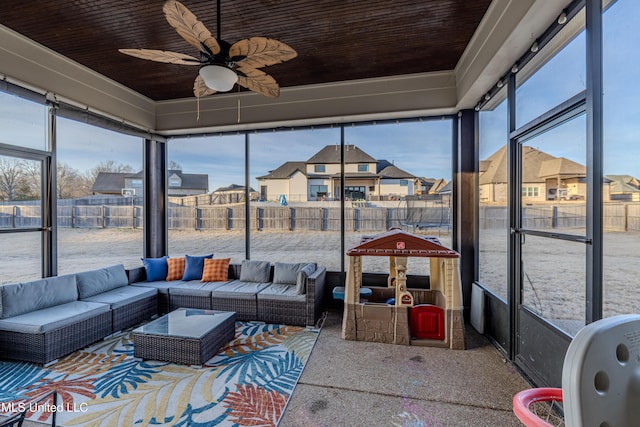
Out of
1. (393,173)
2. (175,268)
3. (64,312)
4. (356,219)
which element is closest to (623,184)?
(393,173)

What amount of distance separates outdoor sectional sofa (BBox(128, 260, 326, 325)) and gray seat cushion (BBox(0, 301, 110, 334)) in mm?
868

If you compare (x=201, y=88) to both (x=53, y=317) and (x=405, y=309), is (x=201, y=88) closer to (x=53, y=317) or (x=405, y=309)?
(x=53, y=317)

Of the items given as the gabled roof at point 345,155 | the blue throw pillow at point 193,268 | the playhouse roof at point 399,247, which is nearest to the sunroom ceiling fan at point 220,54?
the playhouse roof at point 399,247

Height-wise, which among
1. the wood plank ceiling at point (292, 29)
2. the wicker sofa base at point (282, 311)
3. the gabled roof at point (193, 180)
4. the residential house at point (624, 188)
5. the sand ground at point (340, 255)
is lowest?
the wicker sofa base at point (282, 311)

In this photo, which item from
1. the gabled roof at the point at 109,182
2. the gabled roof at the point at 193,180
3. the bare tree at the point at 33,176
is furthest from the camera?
the gabled roof at the point at 193,180

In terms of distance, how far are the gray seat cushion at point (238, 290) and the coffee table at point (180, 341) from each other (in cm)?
73

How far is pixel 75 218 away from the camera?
390 cm

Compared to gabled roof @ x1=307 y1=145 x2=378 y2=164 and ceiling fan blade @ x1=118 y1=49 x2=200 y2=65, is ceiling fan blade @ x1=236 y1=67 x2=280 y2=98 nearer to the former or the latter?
ceiling fan blade @ x1=118 y1=49 x2=200 y2=65

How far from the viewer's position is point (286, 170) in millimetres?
4699

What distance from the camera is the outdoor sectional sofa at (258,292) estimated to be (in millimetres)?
3641

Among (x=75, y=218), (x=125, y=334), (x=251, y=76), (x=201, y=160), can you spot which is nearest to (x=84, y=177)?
(x=75, y=218)

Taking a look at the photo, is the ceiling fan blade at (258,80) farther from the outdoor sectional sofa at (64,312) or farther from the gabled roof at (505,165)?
the outdoor sectional sofa at (64,312)

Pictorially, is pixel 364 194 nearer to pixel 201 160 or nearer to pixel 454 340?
pixel 454 340

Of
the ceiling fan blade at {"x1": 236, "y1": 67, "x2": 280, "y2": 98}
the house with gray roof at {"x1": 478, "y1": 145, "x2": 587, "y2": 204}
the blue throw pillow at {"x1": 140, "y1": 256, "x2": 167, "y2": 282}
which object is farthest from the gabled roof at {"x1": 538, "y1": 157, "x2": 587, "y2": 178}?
the blue throw pillow at {"x1": 140, "y1": 256, "x2": 167, "y2": 282}
